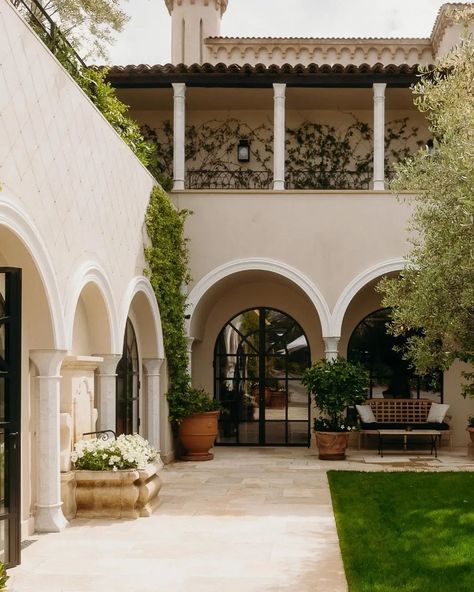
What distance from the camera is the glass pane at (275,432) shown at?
17875 millimetres

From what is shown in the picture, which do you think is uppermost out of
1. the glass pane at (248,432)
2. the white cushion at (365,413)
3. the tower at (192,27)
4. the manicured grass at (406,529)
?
the tower at (192,27)

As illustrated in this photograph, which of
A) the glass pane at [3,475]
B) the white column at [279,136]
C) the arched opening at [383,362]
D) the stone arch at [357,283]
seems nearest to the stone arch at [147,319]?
the stone arch at [357,283]

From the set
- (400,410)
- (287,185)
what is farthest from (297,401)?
(287,185)

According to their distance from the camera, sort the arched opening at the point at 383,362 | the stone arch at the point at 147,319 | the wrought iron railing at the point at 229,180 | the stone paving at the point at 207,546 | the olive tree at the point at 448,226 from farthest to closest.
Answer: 1. the arched opening at the point at 383,362
2. the wrought iron railing at the point at 229,180
3. the stone arch at the point at 147,319
4. the olive tree at the point at 448,226
5. the stone paving at the point at 207,546

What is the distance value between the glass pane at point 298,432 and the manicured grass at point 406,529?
14.6ft

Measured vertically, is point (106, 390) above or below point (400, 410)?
above

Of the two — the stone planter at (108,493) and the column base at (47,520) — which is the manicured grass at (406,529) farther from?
the column base at (47,520)

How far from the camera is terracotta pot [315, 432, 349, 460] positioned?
49.5 ft

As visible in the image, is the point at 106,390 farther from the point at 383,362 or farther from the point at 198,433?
the point at 383,362

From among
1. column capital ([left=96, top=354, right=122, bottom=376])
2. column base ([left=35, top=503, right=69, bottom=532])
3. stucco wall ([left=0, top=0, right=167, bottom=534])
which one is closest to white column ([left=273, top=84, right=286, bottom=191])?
stucco wall ([left=0, top=0, right=167, bottom=534])

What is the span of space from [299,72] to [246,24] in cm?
938

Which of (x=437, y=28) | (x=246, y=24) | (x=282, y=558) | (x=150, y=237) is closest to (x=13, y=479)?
(x=282, y=558)

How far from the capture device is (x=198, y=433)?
596 inches

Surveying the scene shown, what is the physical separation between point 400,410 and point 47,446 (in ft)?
32.5
